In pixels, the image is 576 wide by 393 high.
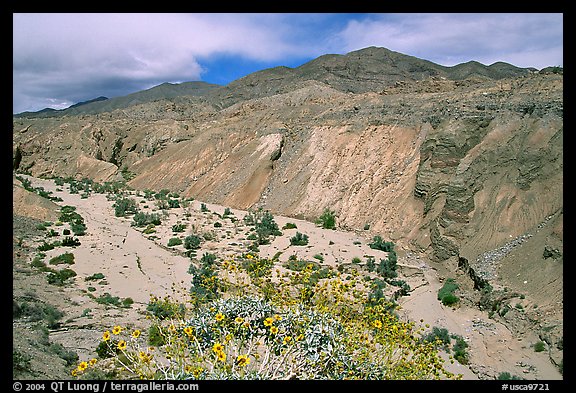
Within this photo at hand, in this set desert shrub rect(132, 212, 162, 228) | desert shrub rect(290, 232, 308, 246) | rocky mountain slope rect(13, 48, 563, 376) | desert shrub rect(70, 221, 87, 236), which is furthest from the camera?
desert shrub rect(132, 212, 162, 228)

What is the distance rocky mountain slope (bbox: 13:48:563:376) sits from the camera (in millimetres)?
14742

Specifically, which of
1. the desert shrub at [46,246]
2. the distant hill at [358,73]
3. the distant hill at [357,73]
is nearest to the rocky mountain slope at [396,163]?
the desert shrub at [46,246]

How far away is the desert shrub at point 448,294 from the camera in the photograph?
1271 cm

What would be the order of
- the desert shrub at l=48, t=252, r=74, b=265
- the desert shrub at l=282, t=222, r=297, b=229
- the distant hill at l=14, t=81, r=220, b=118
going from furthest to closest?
the distant hill at l=14, t=81, r=220, b=118 < the desert shrub at l=282, t=222, r=297, b=229 < the desert shrub at l=48, t=252, r=74, b=265

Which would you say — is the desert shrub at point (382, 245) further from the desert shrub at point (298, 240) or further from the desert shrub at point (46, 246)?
the desert shrub at point (46, 246)

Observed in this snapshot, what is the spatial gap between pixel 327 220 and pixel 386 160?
529 centimetres

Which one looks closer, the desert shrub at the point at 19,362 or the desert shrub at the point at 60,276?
the desert shrub at the point at 19,362

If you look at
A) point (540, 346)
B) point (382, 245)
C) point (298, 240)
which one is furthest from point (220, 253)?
point (540, 346)

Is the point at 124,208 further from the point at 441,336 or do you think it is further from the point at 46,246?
the point at 441,336

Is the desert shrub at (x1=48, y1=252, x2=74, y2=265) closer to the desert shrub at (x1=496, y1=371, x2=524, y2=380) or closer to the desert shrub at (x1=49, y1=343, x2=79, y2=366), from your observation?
the desert shrub at (x1=49, y1=343, x2=79, y2=366)

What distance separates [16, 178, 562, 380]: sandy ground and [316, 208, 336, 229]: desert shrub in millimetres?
465

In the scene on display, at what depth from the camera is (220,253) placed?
17750 mm

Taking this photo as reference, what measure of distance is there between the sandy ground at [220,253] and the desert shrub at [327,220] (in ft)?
1.53

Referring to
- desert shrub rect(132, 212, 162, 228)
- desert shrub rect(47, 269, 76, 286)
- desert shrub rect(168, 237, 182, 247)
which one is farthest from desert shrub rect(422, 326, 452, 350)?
desert shrub rect(132, 212, 162, 228)
